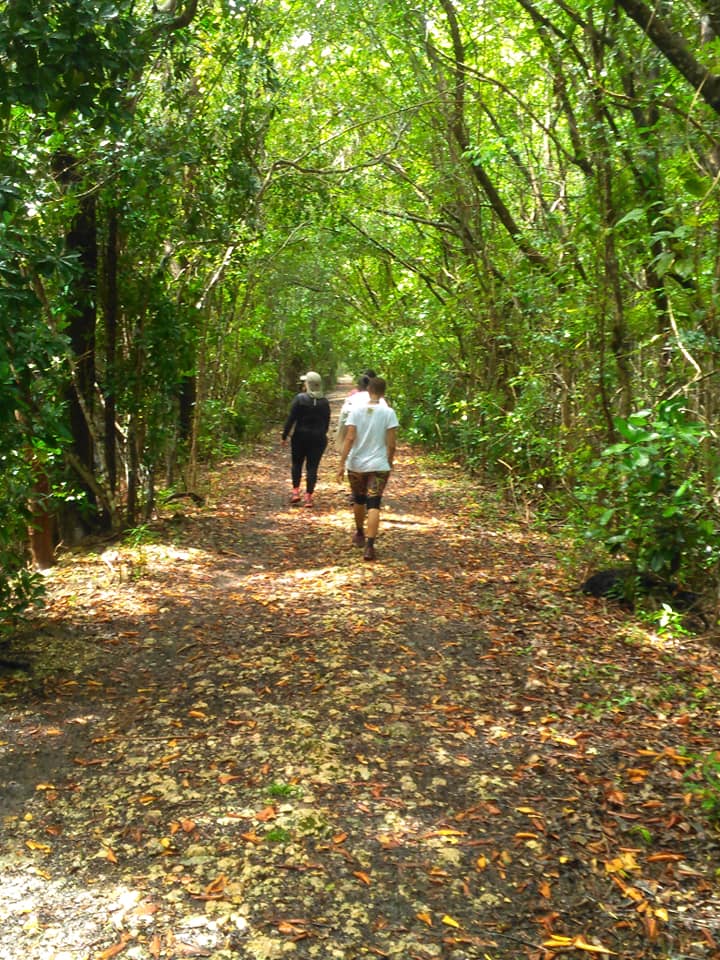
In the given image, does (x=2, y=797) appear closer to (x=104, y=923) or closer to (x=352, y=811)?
(x=104, y=923)

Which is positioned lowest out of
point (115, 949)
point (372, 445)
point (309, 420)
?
point (115, 949)

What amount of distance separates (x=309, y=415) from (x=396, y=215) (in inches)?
208

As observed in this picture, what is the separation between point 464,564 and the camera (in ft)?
28.6

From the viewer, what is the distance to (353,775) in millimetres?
4293

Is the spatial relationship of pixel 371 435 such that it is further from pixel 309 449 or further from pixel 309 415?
pixel 309 449

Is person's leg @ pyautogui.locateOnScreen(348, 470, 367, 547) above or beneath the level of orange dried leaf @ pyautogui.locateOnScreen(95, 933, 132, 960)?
above

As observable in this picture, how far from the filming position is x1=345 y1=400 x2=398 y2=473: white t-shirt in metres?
8.48

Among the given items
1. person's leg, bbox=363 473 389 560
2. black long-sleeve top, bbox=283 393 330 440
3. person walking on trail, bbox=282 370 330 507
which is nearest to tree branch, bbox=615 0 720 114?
person's leg, bbox=363 473 389 560

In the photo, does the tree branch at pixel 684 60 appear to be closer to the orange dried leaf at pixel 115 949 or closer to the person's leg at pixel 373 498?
the orange dried leaf at pixel 115 949

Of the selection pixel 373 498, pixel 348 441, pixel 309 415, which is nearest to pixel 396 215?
pixel 309 415

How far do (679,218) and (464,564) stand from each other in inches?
166

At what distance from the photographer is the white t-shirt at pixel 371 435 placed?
848 cm

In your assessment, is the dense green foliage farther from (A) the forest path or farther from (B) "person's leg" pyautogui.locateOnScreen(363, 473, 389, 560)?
(B) "person's leg" pyautogui.locateOnScreen(363, 473, 389, 560)

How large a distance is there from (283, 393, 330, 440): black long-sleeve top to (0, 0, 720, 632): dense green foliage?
1.47 metres
